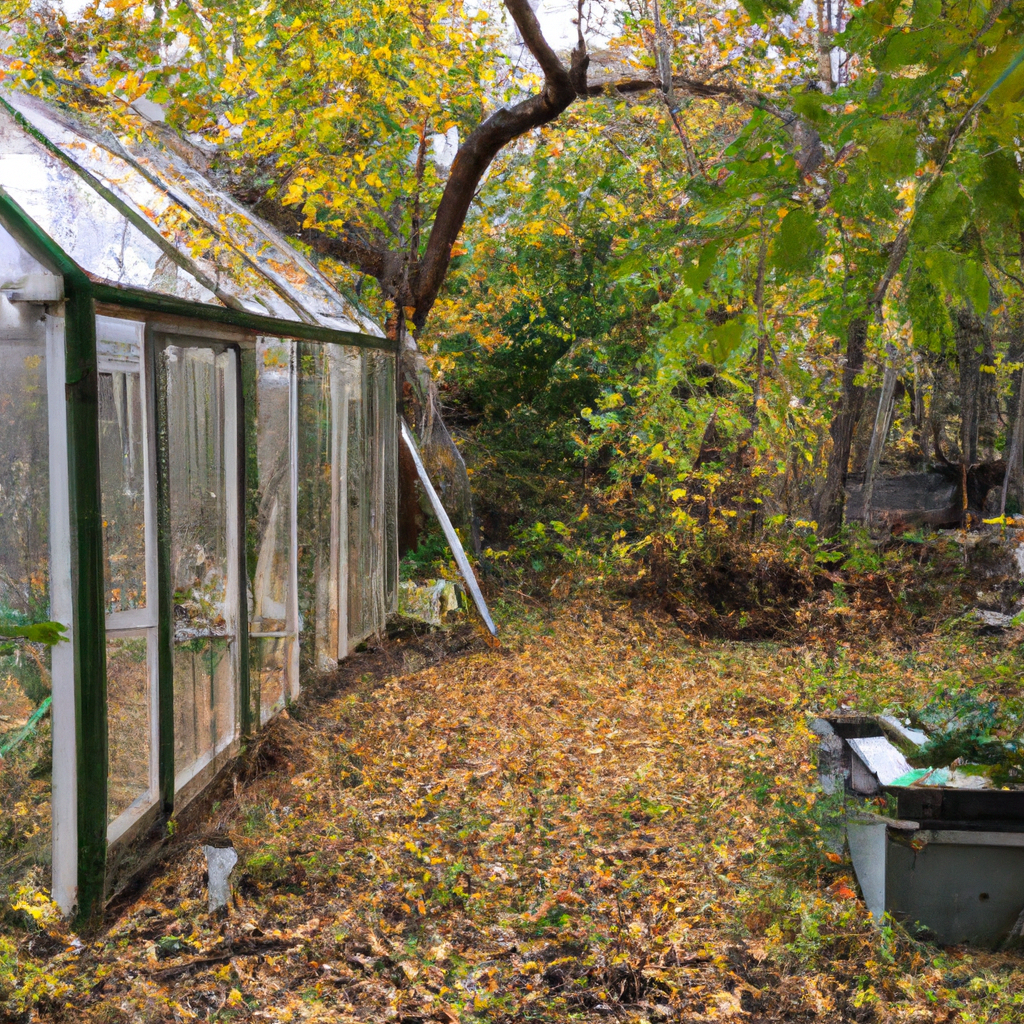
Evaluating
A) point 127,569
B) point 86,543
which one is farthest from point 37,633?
point 127,569

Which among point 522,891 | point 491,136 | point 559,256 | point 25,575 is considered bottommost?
point 522,891

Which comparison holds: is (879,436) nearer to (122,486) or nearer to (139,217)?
(139,217)

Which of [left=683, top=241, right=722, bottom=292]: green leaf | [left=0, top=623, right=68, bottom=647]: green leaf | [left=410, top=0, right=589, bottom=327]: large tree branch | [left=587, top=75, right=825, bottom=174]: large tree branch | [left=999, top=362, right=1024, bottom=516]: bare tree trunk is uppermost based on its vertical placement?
[left=587, top=75, right=825, bottom=174]: large tree branch

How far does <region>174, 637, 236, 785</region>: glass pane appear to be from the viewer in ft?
13.8

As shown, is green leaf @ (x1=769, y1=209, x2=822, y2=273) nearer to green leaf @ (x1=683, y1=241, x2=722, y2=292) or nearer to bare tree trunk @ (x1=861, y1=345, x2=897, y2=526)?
green leaf @ (x1=683, y1=241, x2=722, y2=292)

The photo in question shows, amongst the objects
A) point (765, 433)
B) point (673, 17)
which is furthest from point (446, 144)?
point (765, 433)

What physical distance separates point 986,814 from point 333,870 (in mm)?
2495

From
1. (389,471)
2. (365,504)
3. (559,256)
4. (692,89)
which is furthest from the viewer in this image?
(559,256)

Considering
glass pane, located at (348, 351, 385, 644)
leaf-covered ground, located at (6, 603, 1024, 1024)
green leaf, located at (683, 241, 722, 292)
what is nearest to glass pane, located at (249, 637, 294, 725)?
leaf-covered ground, located at (6, 603, 1024, 1024)

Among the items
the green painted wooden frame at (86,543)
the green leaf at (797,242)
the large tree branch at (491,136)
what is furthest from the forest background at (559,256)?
the green painted wooden frame at (86,543)

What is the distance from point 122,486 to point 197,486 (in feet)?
2.55

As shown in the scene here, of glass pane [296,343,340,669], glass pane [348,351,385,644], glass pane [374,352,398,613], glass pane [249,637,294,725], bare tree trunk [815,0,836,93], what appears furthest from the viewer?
bare tree trunk [815,0,836,93]

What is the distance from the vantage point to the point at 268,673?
548 centimetres

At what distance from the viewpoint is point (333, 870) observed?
4066 millimetres
